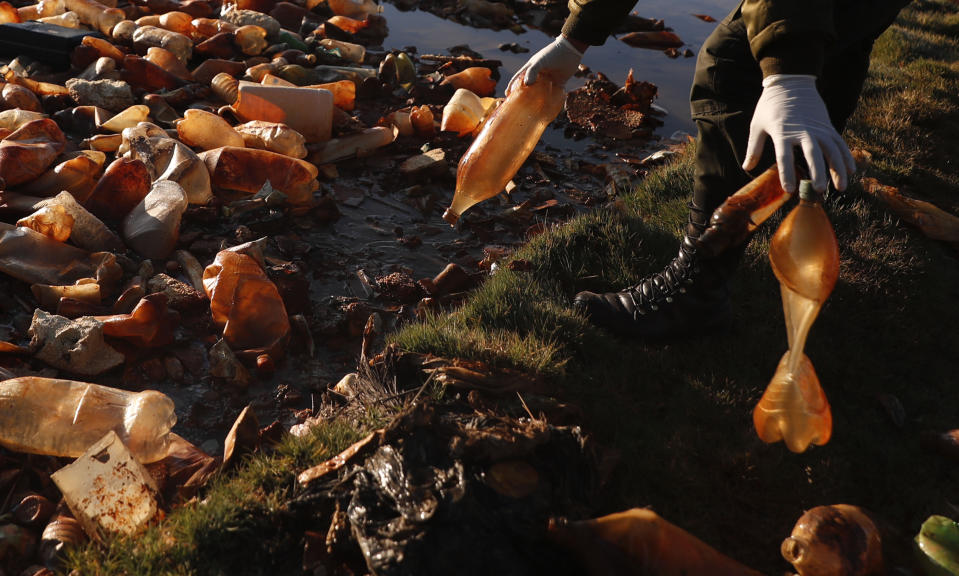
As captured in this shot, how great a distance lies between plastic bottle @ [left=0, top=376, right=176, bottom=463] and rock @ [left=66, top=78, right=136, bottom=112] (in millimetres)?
2467

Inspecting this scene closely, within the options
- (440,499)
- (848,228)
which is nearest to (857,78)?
(848,228)

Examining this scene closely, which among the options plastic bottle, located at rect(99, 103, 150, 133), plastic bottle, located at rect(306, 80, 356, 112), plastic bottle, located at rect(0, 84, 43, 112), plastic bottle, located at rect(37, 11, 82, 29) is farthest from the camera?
plastic bottle, located at rect(37, 11, 82, 29)

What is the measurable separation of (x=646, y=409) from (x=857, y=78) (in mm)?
1475

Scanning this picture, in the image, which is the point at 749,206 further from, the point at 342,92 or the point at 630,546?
the point at 342,92

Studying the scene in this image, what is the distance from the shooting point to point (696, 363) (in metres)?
2.61

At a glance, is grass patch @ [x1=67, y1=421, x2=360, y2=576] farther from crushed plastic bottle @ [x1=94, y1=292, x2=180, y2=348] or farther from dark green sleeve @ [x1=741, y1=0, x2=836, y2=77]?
dark green sleeve @ [x1=741, y1=0, x2=836, y2=77]

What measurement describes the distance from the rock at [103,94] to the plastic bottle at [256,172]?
3.08 feet

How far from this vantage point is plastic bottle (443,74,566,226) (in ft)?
8.99

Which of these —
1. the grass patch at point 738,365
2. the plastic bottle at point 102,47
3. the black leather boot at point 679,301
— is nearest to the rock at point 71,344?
the grass patch at point 738,365

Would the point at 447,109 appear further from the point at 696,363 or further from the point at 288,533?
the point at 288,533

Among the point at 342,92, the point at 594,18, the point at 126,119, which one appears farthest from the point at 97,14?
the point at 594,18

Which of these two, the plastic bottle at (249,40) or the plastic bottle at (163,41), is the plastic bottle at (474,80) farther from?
the plastic bottle at (163,41)

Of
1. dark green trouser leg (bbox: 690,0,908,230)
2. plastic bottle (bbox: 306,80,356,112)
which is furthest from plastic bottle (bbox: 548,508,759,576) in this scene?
plastic bottle (bbox: 306,80,356,112)

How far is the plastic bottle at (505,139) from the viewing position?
2.74 metres
